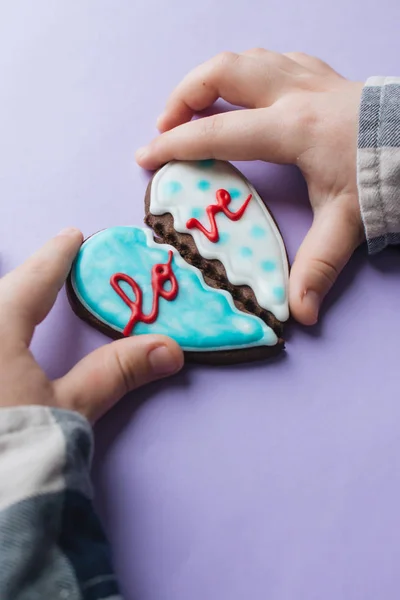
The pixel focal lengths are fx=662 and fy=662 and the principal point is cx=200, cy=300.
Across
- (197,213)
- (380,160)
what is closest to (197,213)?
(197,213)

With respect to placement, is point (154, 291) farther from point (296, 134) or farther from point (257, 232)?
point (296, 134)

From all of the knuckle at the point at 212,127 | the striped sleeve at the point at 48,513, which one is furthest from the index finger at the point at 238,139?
the striped sleeve at the point at 48,513

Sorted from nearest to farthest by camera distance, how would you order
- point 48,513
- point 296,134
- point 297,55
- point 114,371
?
1. point 48,513
2. point 114,371
3. point 296,134
4. point 297,55

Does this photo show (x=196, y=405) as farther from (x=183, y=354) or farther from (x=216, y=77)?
(x=216, y=77)

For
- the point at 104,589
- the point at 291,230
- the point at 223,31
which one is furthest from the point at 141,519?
the point at 223,31

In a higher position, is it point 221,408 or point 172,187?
point 172,187

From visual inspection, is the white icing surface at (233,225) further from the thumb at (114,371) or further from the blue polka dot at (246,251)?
the thumb at (114,371)
